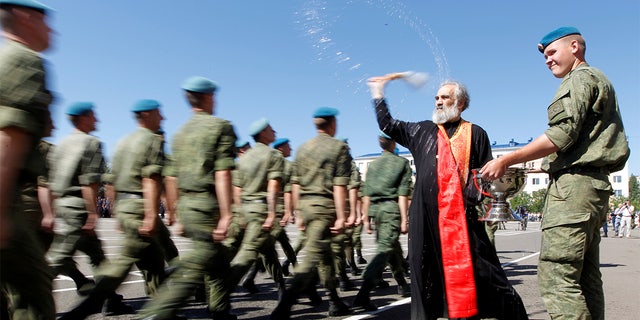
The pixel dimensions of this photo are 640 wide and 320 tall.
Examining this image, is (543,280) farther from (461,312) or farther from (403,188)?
(403,188)

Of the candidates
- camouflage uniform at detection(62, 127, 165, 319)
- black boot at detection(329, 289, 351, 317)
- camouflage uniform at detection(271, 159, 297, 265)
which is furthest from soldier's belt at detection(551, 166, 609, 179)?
camouflage uniform at detection(271, 159, 297, 265)

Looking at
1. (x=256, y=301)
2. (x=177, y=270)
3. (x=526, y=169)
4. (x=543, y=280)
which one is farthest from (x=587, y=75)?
(x=256, y=301)

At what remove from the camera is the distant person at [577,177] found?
291cm

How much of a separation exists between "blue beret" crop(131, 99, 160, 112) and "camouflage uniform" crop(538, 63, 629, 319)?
3726 mm

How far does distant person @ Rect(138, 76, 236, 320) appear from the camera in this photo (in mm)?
3684

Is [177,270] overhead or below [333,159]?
below

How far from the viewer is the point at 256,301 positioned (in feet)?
19.5

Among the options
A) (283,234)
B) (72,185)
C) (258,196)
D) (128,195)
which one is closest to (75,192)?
(72,185)

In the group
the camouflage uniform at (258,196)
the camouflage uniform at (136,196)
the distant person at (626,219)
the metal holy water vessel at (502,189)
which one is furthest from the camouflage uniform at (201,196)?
the distant person at (626,219)

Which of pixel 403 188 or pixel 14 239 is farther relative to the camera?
pixel 403 188

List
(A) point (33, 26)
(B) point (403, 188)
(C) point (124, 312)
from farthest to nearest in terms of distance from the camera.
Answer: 1. (B) point (403, 188)
2. (C) point (124, 312)
3. (A) point (33, 26)

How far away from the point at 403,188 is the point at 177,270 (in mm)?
3341

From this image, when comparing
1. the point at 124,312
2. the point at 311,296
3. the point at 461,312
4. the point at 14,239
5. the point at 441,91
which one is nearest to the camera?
the point at 14,239

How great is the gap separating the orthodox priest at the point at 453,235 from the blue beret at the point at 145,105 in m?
2.92
